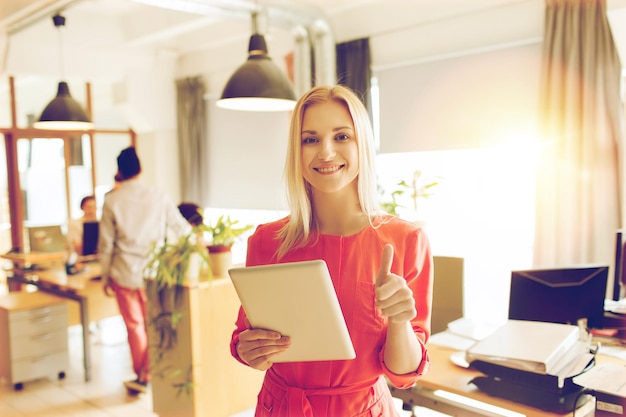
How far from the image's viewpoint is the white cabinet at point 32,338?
4.08 m

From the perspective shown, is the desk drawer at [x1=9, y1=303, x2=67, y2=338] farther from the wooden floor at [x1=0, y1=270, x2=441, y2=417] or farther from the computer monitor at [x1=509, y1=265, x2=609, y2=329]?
the computer monitor at [x1=509, y1=265, x2=609, y2=329]

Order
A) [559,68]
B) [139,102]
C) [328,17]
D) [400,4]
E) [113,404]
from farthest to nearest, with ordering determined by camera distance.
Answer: [139,102]
[328,17]
[400,4]
[559,68]
[113,404]

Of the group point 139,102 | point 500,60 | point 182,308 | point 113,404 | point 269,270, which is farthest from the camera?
point 139,102

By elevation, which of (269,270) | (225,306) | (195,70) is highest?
(195,70)

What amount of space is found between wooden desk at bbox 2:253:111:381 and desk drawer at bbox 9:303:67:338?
133 mm

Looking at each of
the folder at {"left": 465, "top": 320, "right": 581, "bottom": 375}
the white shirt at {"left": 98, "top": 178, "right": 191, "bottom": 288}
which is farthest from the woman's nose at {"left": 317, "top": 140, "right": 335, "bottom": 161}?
the white shirt at {"left": 98, "top": 178, "right": 191, "bottom": 288}

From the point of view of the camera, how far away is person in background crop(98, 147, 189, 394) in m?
3.93

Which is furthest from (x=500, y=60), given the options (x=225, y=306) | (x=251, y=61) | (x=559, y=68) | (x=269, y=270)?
(x=269, y=270)

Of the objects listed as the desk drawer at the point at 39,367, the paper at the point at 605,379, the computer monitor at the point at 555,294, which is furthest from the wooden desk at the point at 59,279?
the paper at the point at 605,379

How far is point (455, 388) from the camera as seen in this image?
6.40 feet

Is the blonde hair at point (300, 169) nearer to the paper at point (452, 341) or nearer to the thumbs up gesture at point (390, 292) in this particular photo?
the thumbs up gesture at point (390, 292)

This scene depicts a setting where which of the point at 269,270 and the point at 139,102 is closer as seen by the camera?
the point at 269,270

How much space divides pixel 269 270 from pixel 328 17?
4.73 metres

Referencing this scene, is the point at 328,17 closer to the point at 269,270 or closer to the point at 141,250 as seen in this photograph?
the point at 141,250
